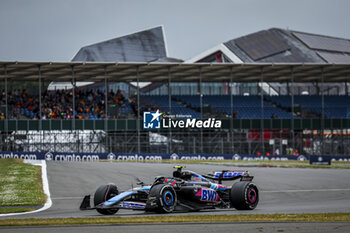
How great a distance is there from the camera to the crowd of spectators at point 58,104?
50.6 meters

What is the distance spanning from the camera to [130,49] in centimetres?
10212

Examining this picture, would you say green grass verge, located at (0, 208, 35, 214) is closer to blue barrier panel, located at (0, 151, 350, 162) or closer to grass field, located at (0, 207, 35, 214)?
grass field, located at (0, 207, 35, 214)

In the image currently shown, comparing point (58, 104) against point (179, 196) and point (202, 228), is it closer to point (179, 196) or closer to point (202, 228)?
point (179, 196)

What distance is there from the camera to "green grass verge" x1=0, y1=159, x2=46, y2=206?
56.5 ft

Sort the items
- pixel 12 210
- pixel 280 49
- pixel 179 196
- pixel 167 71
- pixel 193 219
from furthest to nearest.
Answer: pixel 280 49, pixel 167 71, pixel 12 210, pixel 179 196, pixel 193 219

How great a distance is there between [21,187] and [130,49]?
83349mm

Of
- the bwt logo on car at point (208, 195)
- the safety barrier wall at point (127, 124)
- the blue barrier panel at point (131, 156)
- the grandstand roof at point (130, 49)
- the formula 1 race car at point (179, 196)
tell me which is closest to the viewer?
the formula 1 race car at point (179, 196)

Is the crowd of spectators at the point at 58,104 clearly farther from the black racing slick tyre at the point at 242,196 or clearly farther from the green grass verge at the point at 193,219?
the green grass verge at the point at 193,219

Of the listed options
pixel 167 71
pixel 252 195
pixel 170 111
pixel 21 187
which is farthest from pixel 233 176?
pixel 167 71

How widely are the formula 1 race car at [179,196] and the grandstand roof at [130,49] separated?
279ft

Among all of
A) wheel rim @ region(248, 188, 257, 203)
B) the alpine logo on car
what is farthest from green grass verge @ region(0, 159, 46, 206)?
wheel rim @ region(248, 188, 257, 203)

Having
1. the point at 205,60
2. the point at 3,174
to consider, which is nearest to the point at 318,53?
the point at 205,60

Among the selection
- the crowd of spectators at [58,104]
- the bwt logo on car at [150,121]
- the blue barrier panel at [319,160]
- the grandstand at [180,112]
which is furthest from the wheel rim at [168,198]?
the crowd of spectators at [58,104]

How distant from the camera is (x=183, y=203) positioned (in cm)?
1421
